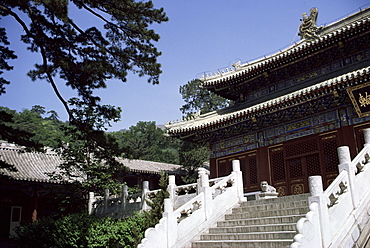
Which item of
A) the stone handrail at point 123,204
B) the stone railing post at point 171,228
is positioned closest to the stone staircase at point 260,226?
the stone railing post at point 171,228

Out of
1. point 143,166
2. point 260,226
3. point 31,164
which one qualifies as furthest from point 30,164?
point 260,226

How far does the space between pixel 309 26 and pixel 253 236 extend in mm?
10029

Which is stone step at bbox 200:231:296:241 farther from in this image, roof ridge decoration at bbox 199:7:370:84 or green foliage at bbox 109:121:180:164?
green foliage at bbox 109:121:180:164

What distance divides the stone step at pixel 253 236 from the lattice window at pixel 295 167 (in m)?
5.04

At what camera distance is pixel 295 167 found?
12.1 m

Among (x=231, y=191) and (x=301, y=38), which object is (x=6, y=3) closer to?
(x=231, y=191)

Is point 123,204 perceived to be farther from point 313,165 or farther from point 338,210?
point 338,210

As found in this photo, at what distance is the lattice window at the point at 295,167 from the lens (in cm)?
1194

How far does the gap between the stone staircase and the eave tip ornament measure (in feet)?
25.8

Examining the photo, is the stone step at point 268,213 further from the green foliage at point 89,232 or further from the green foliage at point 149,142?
the green foliage at point 149,142

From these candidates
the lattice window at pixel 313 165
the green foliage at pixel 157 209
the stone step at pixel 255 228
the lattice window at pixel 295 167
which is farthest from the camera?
the lattice window at pixel 295 167

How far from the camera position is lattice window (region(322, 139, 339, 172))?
1108cm

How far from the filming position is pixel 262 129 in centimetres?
1323

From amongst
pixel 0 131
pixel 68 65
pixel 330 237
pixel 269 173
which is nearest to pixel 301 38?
pixel 269 173
